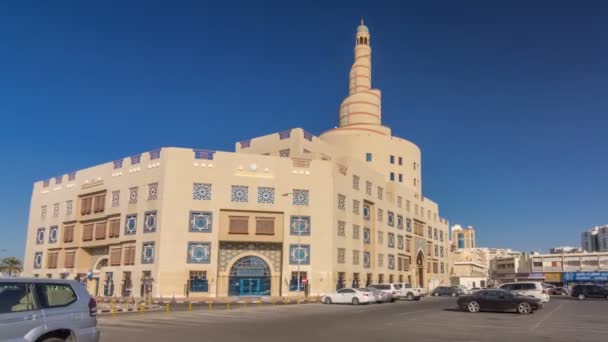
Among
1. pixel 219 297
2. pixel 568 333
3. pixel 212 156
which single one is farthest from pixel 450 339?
pixel 212 156

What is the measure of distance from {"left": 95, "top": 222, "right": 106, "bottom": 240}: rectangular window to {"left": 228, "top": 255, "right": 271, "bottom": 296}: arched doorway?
16.5 metres

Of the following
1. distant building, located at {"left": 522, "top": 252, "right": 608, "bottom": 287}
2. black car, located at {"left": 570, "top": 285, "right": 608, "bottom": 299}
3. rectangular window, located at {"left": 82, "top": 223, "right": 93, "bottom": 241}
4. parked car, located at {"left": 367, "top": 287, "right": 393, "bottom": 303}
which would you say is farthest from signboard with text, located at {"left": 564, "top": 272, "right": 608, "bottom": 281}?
rectangular window, located at {"left": 82, "top": 223, "right": 93, "bottom": 241}

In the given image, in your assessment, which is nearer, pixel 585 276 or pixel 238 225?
pixel 238 225

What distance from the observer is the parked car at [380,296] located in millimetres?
40188

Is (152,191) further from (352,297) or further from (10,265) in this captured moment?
(10,265)

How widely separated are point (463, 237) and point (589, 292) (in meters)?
132

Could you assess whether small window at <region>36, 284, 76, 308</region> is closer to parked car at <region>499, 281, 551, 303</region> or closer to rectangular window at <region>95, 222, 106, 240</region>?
parked car at <region>499, 281, 551, 303</region>

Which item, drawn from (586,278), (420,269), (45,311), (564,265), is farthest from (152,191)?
(564,265)

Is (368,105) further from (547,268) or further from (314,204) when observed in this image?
(547,268)

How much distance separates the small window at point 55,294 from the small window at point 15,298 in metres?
0.21

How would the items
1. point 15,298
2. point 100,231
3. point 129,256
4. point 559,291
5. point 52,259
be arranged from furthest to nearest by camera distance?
1. point 559,291
2. point 52,259
3. point 100,231
4. point 129,256
5. point 15,298

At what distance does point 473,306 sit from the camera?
28.4 metres

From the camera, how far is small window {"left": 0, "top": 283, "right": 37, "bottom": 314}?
333 inches

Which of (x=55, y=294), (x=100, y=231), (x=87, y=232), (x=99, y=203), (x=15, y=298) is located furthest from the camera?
(x=87, y=232)
